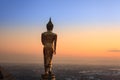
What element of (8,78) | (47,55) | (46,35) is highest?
(46,35)

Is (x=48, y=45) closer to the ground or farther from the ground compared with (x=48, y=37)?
closer to the ground

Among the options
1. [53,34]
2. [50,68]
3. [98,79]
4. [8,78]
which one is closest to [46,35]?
[53,34]

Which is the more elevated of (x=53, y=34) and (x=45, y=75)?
(x=53, y=34)

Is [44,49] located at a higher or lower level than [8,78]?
higher

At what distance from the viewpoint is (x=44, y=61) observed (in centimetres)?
1423

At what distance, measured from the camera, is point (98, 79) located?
11962 cm

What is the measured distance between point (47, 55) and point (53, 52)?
0.94 ft

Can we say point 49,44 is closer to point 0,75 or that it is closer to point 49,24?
point 49,24

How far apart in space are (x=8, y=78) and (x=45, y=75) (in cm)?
243

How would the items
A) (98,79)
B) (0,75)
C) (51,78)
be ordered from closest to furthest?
(0,75)
(51,78)
(98,79)

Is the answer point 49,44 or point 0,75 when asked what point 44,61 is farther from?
point 0,75

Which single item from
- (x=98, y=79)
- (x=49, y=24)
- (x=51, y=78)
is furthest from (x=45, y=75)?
(x=98, y=79)

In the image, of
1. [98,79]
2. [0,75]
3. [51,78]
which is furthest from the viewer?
[98,79]

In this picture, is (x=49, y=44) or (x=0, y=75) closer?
(x=0, y=75)
